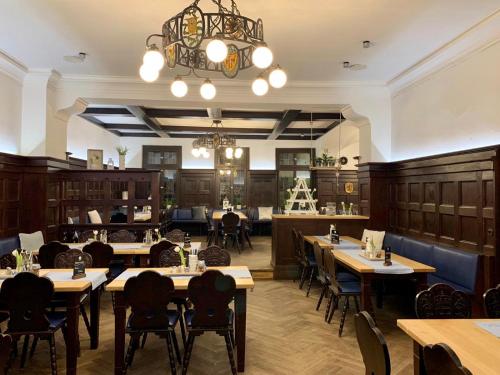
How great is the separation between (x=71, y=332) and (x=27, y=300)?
442 mm

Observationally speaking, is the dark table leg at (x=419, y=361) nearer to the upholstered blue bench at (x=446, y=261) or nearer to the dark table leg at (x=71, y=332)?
the upholstered blue bench at (x=446, y=261)

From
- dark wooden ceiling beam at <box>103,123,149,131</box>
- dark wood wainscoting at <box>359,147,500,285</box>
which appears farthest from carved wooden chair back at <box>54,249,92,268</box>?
dark wooden ceiling beam at <box>103,123,149,131</box>

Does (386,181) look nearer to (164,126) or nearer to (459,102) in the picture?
(459,102)

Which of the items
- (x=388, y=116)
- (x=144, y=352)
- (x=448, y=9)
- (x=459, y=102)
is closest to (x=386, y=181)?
(x=388, y=116)

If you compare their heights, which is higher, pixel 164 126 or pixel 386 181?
pixel 164 126

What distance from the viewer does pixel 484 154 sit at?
12.0 feet

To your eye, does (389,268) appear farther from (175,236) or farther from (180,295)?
(175,236)

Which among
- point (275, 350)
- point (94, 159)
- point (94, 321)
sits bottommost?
point (275, 350)

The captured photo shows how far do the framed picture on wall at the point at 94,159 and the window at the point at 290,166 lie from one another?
5546 mm

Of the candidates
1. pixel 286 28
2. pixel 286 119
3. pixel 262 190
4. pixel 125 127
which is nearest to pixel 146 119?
pixel 125 127

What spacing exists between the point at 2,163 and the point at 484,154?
5909 mm

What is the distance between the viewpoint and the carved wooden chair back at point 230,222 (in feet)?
26.2

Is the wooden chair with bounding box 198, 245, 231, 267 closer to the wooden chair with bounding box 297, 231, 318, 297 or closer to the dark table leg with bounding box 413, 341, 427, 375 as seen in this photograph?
the wooden chair with bounding box 297, 231, 318, 297

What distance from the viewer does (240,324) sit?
3033mm
